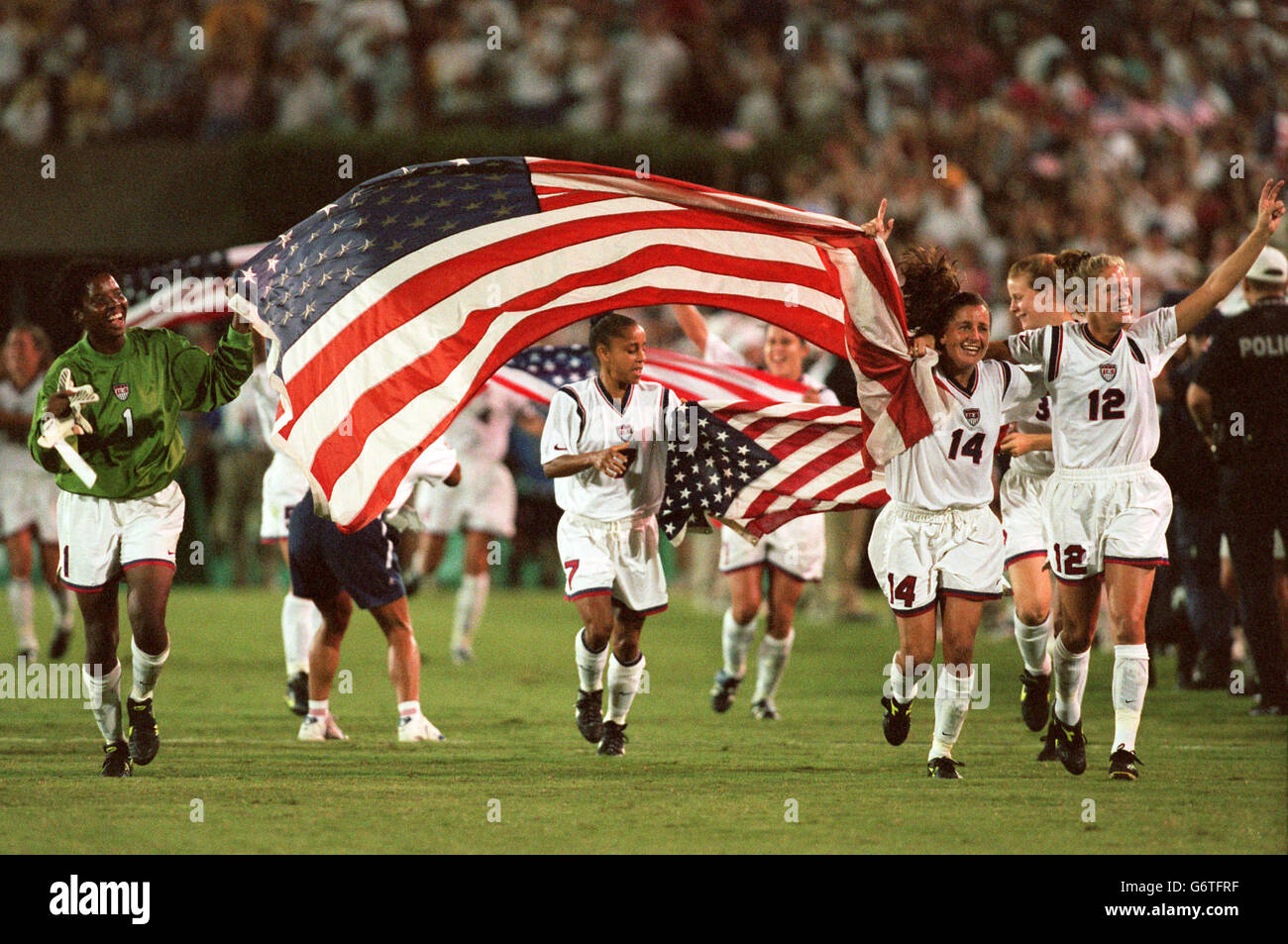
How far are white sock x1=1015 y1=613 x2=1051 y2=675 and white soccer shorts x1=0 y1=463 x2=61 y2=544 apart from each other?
7.98 metres

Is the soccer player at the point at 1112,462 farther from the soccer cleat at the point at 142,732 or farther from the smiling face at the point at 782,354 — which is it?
the soccer cleat at the point at 142,732

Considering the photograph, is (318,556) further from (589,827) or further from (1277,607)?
(1277,607)

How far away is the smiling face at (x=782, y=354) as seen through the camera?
425 inches

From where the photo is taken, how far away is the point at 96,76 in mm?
21141

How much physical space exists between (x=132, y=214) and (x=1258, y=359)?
13.6 meters

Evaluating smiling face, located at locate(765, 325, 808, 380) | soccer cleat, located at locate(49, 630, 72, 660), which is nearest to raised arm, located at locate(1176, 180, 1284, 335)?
smiling face, located at locate(765, 325, 808, 380)

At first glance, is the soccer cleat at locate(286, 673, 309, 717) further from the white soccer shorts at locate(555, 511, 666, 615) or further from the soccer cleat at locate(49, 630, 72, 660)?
the soccer cleat at locate(49, 630, 72, 660)

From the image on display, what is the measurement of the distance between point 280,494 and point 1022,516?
434cm

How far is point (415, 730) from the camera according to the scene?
9.60 meters

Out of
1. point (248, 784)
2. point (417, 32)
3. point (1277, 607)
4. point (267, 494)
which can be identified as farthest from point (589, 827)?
point (417, 32)

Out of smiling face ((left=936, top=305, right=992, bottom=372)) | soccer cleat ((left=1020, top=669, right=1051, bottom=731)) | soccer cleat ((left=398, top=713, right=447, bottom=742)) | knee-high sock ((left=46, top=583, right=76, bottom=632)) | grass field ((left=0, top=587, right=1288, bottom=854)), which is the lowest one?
grass field ((left=0, top=587, right=1288, bottom=854))

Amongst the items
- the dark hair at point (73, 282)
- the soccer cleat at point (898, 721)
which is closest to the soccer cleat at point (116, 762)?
the dark hair at point (73, 282)

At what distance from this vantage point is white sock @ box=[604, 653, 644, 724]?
29.8 feet

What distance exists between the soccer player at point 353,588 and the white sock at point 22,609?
16.1 ft
